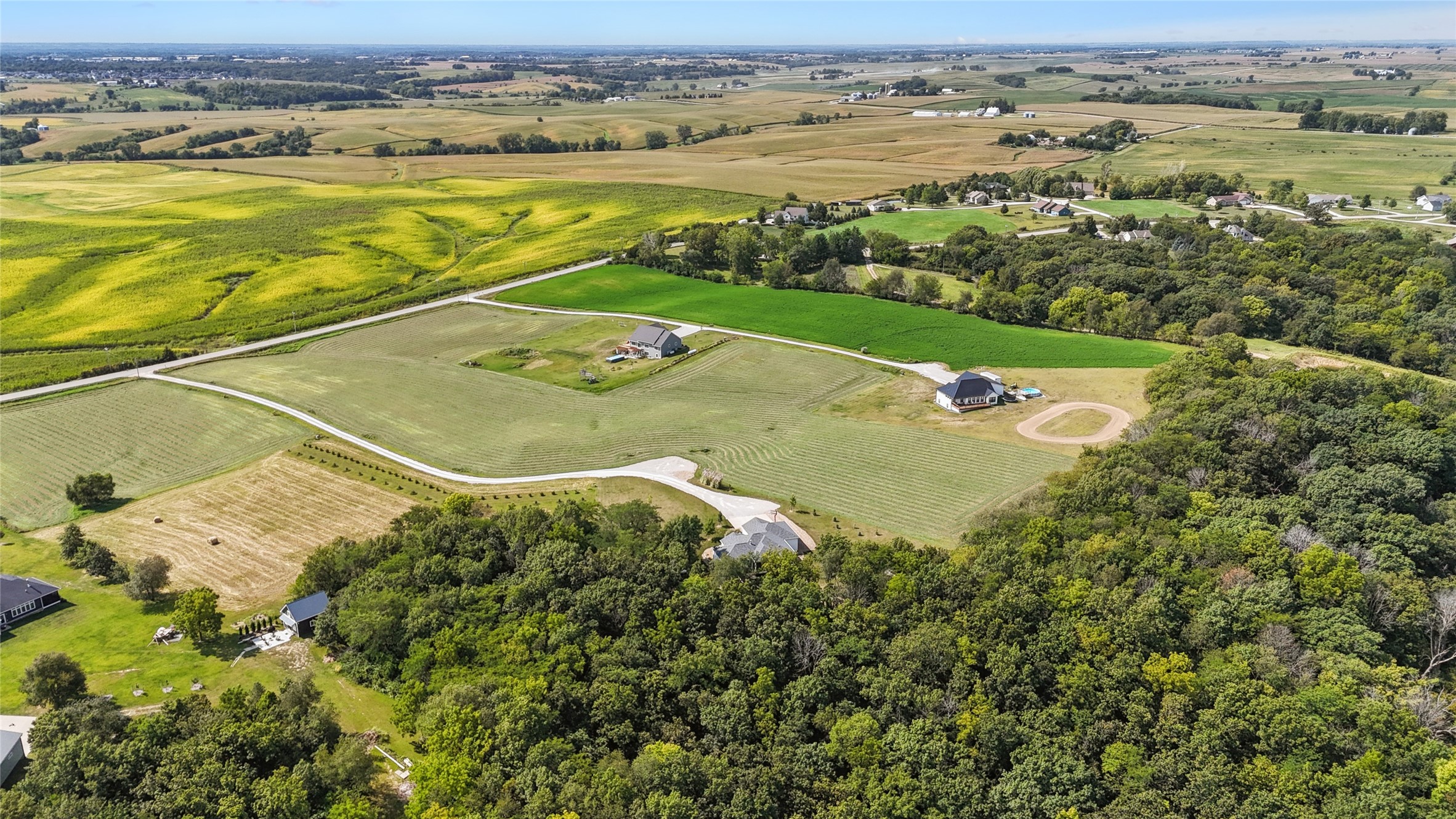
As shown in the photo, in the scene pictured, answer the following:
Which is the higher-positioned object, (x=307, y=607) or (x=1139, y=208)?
(x=1139, y=208)

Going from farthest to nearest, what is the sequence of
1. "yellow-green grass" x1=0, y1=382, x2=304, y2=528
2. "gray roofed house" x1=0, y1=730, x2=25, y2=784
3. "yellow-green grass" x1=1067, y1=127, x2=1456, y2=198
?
"yellow-green grass" x1=1067, y1=127, x2=1456, y2=198, "yellow-green grass" x1=0, y1=382, x2=304, y2=528, "gray roofed house" x1=0, y1=730, x2=25, y2=784

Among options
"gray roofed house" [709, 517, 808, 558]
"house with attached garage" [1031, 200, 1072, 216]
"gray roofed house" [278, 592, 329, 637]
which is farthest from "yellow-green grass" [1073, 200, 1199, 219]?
"gray roofed house" [278, 592, 329, 637]

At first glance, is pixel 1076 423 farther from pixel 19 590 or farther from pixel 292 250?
pixel 292 250

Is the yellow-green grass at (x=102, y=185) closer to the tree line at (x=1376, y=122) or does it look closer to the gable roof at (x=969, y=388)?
the gable roof at (x=969, y=388)

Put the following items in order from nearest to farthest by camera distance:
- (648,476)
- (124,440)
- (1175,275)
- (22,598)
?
1. (22,598)
2. (648,476)
3. (124,440)
4. (1175,275)

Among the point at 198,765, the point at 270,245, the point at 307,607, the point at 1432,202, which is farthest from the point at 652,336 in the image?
the point at 1432,202

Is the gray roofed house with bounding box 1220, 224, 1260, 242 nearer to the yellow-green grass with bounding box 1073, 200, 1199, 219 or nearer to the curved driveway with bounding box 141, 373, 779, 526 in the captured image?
the yellow-green grass with bounding box 1073, 200, 1199, 219
